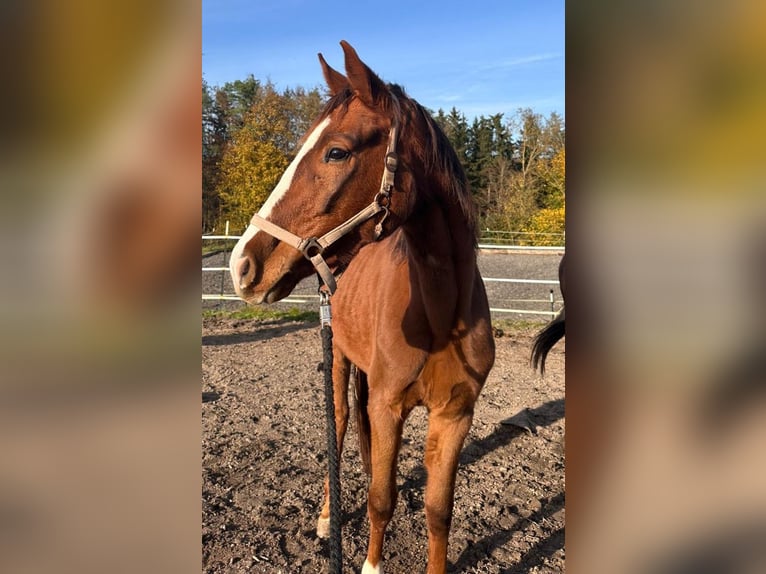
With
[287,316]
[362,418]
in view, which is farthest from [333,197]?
[287,316]

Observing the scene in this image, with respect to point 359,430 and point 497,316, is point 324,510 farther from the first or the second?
point 497,316

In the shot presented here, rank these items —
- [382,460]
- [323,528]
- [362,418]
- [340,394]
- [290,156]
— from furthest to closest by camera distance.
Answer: [290,156], [340,394], [362,418], [323,528], [382,460]

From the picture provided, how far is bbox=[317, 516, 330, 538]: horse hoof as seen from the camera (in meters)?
3.00

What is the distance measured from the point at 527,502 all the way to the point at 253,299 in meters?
2.62

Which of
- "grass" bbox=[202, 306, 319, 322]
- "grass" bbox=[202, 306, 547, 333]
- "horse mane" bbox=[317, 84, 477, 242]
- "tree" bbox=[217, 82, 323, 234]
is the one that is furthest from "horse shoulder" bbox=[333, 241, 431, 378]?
"tree" bbox=[217, 82, 323, 234]

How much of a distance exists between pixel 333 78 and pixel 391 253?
2.91ft

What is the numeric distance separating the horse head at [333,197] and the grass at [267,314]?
7.54m

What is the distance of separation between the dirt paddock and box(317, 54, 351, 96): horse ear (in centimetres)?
235

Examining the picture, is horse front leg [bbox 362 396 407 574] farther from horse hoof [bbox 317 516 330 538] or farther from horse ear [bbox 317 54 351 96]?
horse ear [bbox 317 54 351 96]

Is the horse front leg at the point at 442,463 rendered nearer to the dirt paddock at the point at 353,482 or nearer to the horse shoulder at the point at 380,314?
the horse shoulder at the point at 380,314

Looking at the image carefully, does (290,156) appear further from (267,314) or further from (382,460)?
(382,460)

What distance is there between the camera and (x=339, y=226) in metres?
1.72
